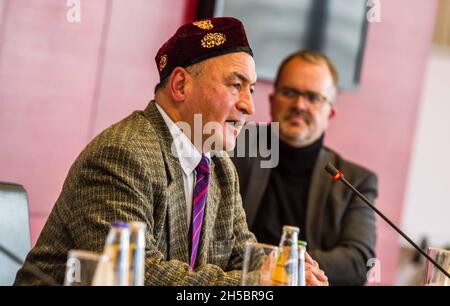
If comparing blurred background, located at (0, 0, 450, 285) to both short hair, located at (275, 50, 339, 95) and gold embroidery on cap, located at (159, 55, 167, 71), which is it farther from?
gold embroidery on cap, located at (159, 55, 167, 71)

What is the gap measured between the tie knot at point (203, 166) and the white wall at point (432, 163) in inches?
184

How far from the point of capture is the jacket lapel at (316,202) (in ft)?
10.2

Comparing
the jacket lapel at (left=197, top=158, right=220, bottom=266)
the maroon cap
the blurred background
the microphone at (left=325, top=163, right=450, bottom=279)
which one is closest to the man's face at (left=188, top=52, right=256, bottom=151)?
the maroon cap

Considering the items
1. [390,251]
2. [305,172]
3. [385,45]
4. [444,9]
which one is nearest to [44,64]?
[305,172]

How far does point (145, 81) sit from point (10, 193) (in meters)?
1.04

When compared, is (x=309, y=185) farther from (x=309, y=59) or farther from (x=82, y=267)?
(x=82, y=267)

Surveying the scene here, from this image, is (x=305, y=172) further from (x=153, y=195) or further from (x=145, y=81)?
(x=153, y=195)

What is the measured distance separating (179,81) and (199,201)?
1.05 ft

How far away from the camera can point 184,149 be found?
212 centimetres

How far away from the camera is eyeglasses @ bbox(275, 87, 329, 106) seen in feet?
10.6

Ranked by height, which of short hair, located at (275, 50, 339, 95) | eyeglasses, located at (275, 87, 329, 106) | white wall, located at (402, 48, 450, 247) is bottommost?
white wall, located at (402, 48, 450, 247)

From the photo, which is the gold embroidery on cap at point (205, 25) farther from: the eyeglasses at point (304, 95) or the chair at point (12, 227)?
the eyeglasses at point (304, 95)

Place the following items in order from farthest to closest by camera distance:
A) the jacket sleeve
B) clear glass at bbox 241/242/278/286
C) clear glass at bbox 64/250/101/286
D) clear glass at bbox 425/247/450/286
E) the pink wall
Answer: the pink wall → the jacket sleeve → clear glass at bbox 425/247/450/286 → clear glass at bbox 241/242/278/286 → clear glass at bbox 64/250/101/286

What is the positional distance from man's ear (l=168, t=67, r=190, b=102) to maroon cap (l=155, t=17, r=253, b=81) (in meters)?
0.02
